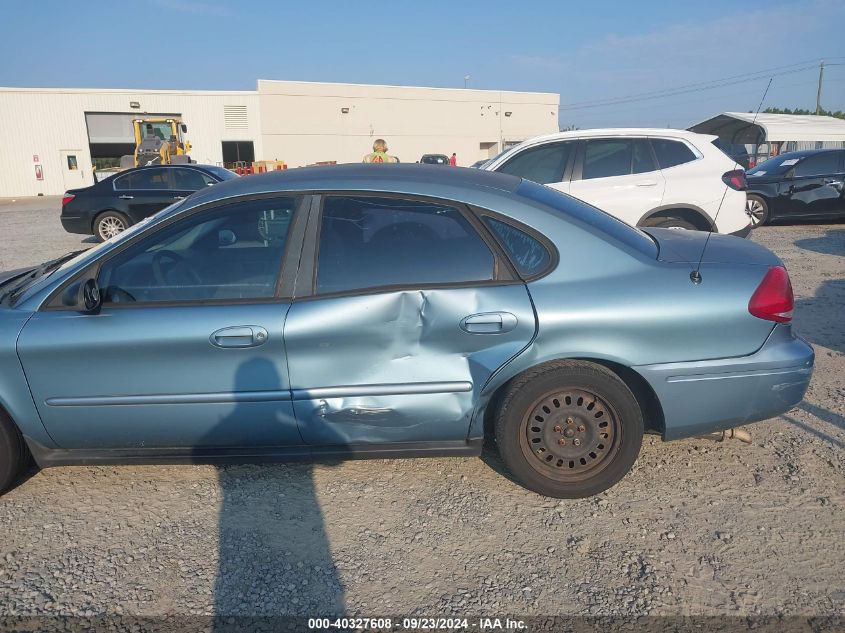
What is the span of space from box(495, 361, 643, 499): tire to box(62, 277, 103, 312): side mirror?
1996 mm

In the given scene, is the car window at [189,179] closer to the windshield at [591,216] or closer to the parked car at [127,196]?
the parked car at [127,196]

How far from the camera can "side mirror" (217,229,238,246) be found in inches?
129

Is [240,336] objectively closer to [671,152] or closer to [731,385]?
[731,385]

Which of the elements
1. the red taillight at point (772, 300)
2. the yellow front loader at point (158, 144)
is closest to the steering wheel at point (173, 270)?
the red taillight at point (772, 300)

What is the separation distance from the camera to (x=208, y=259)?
3.27 m

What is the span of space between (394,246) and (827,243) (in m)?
9.54

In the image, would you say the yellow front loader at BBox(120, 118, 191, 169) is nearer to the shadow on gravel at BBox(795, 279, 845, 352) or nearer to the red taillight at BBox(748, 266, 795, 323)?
the shadow on gravel at BBox(795, 279, 845, 352)

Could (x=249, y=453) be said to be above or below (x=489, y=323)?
below

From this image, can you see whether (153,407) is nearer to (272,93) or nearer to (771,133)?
(771,133)

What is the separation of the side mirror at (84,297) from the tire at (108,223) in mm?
9980

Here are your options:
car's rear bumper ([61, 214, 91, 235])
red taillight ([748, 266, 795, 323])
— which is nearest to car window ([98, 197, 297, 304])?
red taillight ([748, 266, 795, 323])

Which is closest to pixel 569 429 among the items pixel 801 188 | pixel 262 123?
pixel 801 188

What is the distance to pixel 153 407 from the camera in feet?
10.2

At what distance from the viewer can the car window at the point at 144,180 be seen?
1215cm
